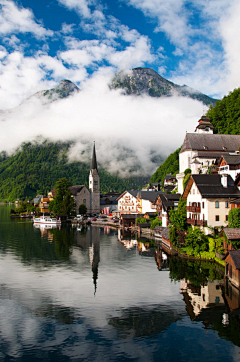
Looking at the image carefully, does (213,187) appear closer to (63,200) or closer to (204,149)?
(204,149)

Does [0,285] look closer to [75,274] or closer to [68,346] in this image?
[75,274]

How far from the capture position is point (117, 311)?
75.7 ft

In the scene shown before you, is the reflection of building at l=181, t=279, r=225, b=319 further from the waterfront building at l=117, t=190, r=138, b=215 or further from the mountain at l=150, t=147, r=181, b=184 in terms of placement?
the mountain at l=150, t=147, r=181, b=184

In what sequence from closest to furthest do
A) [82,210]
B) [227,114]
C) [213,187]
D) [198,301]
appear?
[198,301], [213,187], [227,114], [82,210]

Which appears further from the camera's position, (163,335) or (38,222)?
(38,222)

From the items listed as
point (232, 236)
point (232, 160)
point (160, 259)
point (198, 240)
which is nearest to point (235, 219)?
point (232, 236)

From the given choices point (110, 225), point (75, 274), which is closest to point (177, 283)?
point (75, 274)

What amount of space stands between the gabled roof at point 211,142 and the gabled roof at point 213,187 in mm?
27344

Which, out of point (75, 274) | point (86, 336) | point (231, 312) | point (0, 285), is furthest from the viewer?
point (75, 274)

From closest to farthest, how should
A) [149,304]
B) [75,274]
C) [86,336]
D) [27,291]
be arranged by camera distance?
1. [86,336]
2. [149,304]
3. [27,291]
4. [75,274]

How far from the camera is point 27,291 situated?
28250mm

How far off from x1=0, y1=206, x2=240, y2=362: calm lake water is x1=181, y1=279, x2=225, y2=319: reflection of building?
83 millimetres

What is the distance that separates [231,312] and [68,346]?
12.7 m

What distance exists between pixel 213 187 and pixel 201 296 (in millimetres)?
18047
